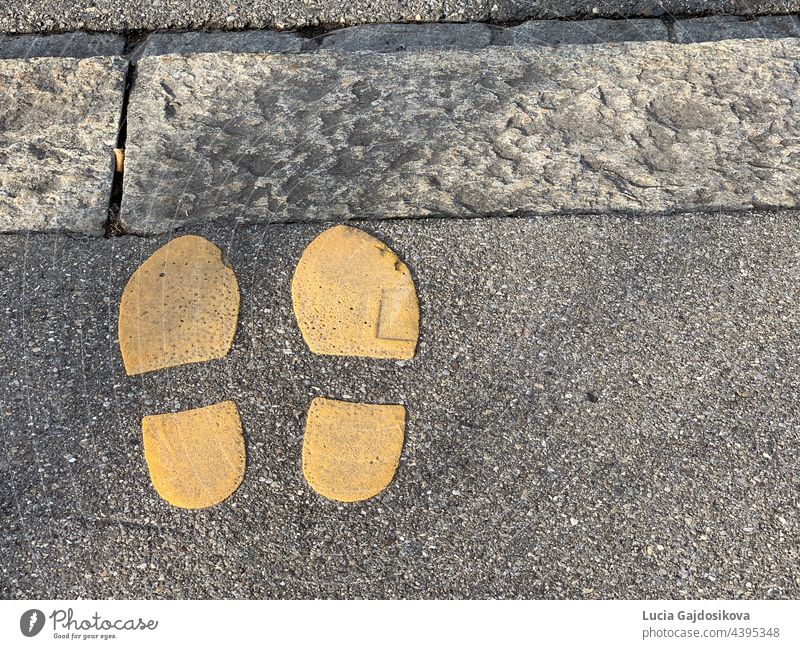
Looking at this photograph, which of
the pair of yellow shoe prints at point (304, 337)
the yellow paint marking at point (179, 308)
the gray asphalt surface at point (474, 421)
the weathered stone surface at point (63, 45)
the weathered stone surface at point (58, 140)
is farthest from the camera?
the weathered stone surface at point (63, 45)

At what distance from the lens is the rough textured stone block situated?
2299 mm

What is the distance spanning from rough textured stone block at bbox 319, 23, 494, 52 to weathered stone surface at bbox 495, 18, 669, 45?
8 cm

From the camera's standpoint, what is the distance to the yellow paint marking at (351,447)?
158cm

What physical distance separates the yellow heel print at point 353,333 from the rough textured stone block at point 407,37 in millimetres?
731

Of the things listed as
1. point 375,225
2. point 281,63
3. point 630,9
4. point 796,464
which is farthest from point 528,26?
point 796,464

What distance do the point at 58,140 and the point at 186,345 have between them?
2.51 feet

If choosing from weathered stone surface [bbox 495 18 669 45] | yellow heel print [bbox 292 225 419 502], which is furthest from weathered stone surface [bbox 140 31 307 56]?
yellow heel print [bbox 292 225 419 502]

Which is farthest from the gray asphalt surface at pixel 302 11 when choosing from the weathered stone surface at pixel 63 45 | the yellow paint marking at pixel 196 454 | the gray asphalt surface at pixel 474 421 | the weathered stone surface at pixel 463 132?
the yellow paint marking at pixel 196 454

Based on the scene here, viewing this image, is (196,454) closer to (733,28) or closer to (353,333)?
(353,333)

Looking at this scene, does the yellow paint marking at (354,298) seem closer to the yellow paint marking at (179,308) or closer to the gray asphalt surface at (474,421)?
the gray asphalt surface at (474,421)

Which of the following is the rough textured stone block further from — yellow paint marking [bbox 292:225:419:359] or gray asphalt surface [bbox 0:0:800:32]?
yellow paint marking [bbox 292:225:419:359]

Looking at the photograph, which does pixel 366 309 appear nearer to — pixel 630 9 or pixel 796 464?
pixel 796 464

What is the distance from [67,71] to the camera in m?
2.20
